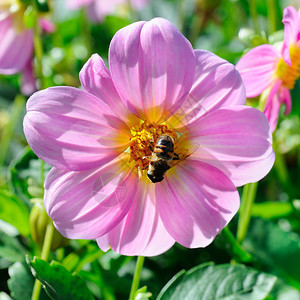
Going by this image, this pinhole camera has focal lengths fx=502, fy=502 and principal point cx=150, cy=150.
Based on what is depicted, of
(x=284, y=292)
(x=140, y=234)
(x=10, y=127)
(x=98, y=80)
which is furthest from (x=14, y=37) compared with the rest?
(x=284, y=292)

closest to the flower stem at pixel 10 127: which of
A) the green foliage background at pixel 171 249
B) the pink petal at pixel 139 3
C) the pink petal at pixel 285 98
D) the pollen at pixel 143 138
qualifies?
the green foliage background at pixel 171 249

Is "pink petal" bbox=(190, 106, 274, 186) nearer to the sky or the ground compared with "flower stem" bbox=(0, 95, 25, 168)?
nearer to the sky

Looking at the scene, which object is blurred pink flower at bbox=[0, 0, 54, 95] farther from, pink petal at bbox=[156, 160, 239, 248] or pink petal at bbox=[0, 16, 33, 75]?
pink petal at bbox=[156, 160, 239, 248]

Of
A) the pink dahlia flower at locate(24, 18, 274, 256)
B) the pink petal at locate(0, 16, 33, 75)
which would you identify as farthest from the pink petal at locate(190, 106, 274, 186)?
the pink petal at locate(0, 16, 33, 75)

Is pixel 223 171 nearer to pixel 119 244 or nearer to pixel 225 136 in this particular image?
pixel 225 136

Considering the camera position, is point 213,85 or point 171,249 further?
point 171,249

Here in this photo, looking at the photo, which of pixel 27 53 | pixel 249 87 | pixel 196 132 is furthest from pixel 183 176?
pixel 27 53

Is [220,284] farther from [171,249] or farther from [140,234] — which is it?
[171,249]
